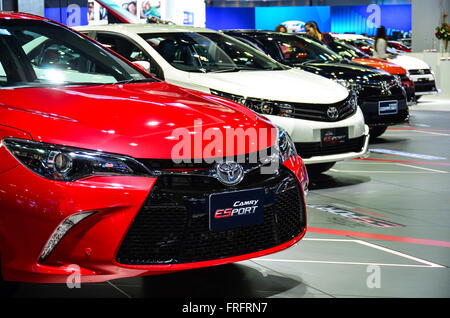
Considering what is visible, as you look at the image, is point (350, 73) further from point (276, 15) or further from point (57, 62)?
point (276, 15)

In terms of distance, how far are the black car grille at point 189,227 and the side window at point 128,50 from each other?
3460 mm

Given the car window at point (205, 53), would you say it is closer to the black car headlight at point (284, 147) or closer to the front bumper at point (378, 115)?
the front bumper at point (378, 115)

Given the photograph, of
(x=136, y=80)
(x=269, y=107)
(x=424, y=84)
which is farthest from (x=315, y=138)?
(x=424, y=84)

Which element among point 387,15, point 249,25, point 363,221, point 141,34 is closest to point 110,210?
point 363,221

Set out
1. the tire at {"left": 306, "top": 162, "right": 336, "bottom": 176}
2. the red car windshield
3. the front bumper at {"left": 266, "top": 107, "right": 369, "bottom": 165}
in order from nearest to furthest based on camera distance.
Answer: the red car windshield, the front bumper at {"left": 266, "top": 107, "right": 369, "bottom": 165}, the tire at {"left": 306, "top": 162, "right": 336, "bottom": 176}

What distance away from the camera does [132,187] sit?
9.28ft

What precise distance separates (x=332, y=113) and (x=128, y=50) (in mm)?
1973

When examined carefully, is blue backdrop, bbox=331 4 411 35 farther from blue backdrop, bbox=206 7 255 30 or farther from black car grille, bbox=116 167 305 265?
black car grille, bbox=116 167 305 265

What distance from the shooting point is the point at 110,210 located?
2.79m

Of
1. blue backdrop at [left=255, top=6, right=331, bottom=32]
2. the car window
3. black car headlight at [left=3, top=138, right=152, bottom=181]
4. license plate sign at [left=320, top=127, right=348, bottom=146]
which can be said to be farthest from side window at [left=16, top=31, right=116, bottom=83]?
blue backdrop at [left=255, top=6, right=331, bottom=32]

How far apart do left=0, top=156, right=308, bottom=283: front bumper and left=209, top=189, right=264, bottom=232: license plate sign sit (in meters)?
0.30

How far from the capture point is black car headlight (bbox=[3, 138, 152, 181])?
9.21 ft
